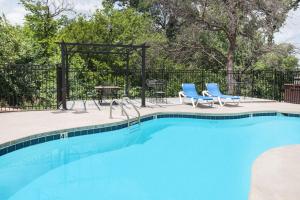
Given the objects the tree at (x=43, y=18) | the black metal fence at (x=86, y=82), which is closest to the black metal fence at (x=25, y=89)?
the black metal fence at (x=86, y=82)

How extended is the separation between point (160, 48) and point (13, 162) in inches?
574

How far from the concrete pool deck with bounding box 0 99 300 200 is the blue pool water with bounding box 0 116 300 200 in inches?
16.4

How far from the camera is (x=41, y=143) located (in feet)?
24.2

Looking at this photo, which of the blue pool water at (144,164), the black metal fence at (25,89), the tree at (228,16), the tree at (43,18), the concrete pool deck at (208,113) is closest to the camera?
the concrete pool deck at (208,113)

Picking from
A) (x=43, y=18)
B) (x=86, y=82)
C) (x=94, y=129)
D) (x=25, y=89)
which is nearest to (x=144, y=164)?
(x=94, y=129)

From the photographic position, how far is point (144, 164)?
6402 millimetres

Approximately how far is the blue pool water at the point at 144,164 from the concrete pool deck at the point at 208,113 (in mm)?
418

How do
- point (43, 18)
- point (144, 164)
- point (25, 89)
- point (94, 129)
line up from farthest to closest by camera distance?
point (43, 18) < point (25, 89) < point (94, 129) < point (144, 164)

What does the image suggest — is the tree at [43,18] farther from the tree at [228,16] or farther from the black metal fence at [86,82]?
the tree at [228,16]

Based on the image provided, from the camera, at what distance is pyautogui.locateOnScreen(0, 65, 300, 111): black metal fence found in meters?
13.6

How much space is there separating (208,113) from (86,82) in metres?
8.18

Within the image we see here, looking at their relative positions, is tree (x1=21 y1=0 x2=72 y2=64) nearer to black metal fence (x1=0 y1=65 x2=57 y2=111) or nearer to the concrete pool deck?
black metal fence (x1=0 y1=65 x2=57 y2=111)

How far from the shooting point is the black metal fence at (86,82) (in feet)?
44.7

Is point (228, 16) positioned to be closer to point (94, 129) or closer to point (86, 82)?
point (86, 82)
